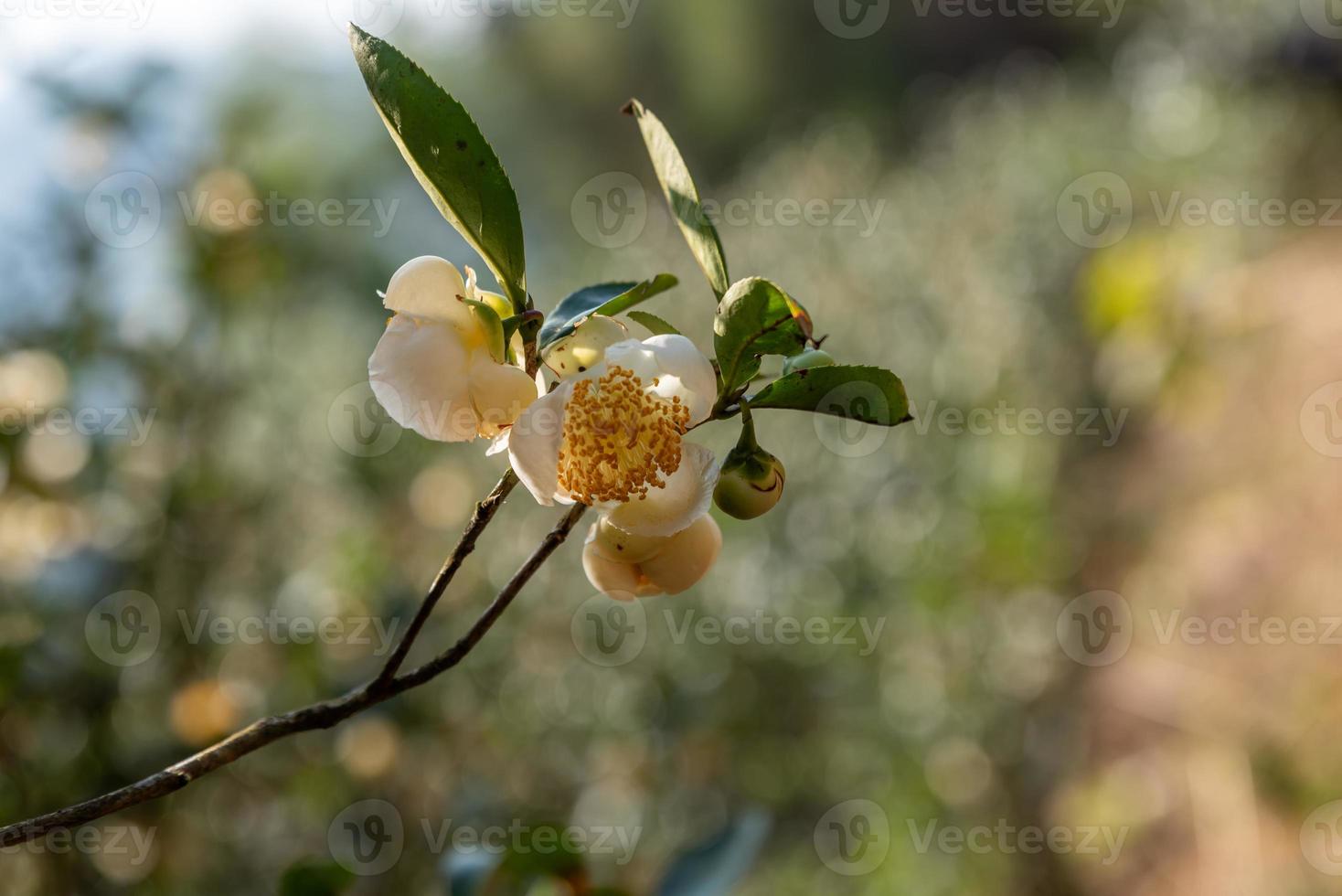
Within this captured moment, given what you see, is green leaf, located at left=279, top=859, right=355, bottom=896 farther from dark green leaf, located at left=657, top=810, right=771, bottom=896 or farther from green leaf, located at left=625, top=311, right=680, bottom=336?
green leaf, located at left=625, top=311, right=680, bottom=336

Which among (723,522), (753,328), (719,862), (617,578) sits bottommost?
(723,522)

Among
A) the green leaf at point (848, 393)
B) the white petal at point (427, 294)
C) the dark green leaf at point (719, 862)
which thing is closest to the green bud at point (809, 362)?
the green leaf at point (848, 393)

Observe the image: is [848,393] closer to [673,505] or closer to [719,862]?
[673,505]

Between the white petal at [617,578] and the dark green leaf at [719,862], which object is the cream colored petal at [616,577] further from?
the dark green leaf at [719,862]

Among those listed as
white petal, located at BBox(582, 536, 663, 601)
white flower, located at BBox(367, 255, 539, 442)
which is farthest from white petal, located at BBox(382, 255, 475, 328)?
white petal, located at BBox(582, 536, 663, 601)

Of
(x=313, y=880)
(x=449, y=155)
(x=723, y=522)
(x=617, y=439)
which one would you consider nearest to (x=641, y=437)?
(x=617, y=439)

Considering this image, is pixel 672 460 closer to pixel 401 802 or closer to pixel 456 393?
pixel 456 393
